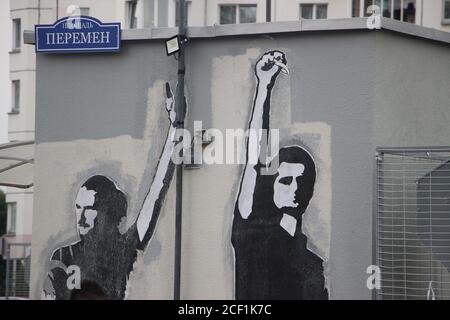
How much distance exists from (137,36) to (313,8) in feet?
93.7

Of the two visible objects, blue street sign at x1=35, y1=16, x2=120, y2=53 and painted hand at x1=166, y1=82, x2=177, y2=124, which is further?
blue street sign at x1=35, y1=16, x2=120, y2=53

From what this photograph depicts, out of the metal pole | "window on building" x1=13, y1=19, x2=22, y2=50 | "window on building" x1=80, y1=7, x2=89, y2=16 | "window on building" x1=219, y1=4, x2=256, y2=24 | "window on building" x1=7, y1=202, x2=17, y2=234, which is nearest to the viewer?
the metal pole

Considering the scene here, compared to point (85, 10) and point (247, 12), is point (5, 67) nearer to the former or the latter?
point (85, 10)

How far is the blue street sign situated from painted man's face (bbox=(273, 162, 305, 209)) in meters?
2.86

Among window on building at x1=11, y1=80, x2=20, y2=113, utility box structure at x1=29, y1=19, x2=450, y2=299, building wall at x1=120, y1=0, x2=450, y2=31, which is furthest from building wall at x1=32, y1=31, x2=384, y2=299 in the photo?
window on building at x1=11, y1=80, x2=20, y2=113

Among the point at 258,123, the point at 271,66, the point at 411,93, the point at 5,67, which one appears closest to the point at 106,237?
the point at 258,123

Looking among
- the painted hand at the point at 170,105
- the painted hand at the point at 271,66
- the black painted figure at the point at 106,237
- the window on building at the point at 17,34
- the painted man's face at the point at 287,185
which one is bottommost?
the black painted figure at the point at 106,237

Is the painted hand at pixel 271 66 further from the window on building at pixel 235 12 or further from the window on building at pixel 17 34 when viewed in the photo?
the window on building at pixel 17 34

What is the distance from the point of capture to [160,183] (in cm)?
1591

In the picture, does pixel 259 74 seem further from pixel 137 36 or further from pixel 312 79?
pixel 137 36

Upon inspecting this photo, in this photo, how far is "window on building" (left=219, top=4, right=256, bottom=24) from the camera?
147 feet

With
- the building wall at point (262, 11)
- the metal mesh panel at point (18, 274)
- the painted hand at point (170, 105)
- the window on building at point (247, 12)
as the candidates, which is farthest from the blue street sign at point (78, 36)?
the window on building at point (247, 12)

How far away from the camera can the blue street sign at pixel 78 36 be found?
1625 centimetres

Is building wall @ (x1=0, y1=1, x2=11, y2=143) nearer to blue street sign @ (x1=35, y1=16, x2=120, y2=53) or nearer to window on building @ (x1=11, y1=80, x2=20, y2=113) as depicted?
window on building @ (x1=11, y1=80, x2=20, y2=113)
